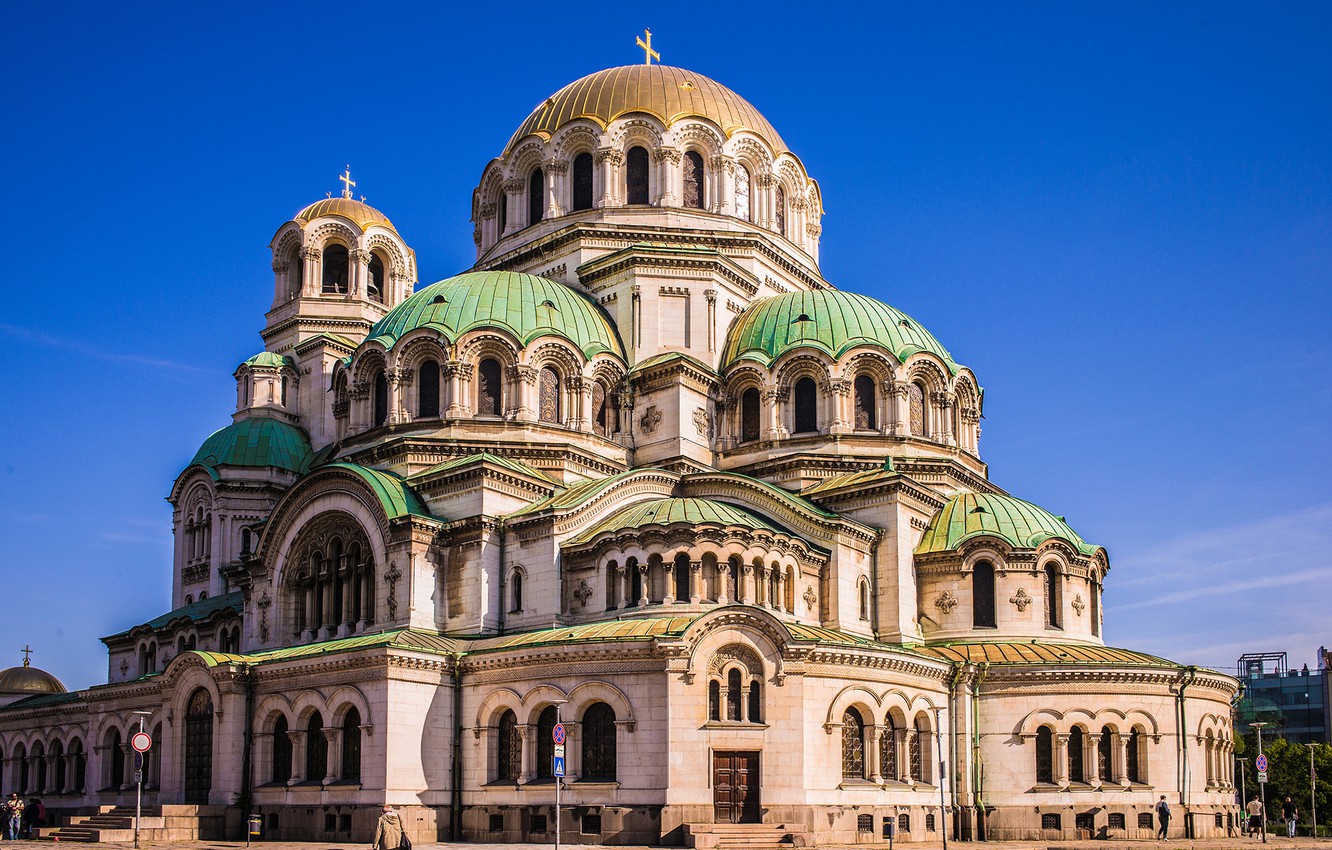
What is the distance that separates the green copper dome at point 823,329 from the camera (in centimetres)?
4569

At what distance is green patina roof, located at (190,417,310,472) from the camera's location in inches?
2083

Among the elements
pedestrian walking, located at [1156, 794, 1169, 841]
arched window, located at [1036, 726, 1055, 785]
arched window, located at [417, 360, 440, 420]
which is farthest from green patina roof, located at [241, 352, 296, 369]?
pedestrian walking, located at [1156, 794, 1169, 841]

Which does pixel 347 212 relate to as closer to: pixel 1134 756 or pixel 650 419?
pixel 650 419

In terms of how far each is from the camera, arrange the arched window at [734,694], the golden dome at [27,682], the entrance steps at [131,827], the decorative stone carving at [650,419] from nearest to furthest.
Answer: the arched window at [734,694] → the entrance steps at [131,827] → the decorative stone carving at [650,419] → the golden dome at [27,682]

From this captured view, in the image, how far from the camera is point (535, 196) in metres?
52.4

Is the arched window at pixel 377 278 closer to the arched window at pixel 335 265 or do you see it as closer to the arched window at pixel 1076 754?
the arched window at pixel 335 265

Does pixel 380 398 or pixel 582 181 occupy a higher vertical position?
pixel 582 181

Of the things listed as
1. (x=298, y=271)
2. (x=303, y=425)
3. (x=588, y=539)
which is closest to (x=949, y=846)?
(x=588, y=539)

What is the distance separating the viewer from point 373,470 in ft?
A: 136

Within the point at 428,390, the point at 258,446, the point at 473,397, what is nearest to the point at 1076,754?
the point at 473,397

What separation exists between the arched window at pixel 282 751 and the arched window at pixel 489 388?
10739mm

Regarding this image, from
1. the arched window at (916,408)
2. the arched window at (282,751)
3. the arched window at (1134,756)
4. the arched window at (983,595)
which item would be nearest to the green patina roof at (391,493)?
the arched window at (282,751)

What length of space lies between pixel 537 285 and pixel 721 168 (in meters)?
8.39

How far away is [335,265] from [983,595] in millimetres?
28929
